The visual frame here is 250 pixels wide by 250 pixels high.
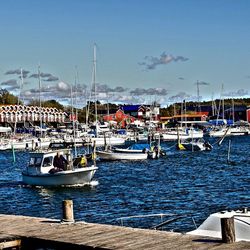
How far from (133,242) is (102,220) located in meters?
15.7

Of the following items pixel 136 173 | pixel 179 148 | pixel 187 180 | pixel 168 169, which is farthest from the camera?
pixel 179 148

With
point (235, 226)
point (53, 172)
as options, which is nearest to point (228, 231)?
point (235, 226)

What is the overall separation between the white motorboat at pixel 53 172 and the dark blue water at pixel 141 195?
659mm

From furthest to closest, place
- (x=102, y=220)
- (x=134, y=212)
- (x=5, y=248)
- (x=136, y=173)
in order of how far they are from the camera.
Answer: (x=136, y=173) → (x=134, y=212) → (x=102, y=220) → (x=5, y=248)

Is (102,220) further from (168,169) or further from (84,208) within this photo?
(168,169)

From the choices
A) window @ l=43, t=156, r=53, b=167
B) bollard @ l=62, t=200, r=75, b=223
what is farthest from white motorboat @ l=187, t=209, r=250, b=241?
window @ l=43, t=156, r=53, b=167

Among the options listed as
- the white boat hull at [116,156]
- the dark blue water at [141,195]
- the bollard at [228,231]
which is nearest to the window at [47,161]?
the dark blue water at [141,195]

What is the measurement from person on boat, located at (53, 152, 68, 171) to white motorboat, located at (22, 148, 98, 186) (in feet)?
0.55

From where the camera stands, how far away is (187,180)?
187ft

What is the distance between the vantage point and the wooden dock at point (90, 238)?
17.0 m

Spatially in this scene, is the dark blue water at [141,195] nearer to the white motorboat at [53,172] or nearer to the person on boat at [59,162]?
the white motorboat at [53,172]

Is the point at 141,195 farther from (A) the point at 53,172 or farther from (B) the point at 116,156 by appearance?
(B) the point at 116,156

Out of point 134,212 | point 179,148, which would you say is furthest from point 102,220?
point 179,148

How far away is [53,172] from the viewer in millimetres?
47500
